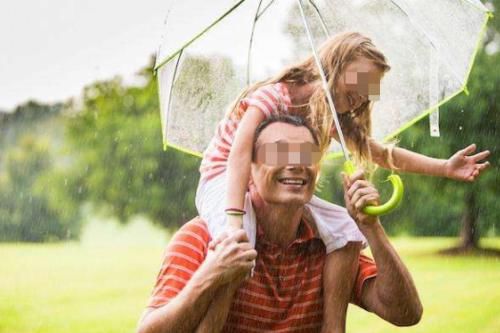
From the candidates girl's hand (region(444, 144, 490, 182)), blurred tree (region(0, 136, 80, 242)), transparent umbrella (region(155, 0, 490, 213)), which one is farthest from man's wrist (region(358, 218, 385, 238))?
blurred tree (region(0, 136, 80, 242))

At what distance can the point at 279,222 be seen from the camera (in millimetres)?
1791

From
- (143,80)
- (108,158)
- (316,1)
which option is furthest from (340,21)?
(108,158)

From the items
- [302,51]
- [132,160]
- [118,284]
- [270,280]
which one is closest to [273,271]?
[270,280]

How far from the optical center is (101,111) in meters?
9.37

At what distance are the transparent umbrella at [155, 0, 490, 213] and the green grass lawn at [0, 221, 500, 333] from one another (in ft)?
15.4

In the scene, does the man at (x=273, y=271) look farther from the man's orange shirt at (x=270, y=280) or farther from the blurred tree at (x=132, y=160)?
the blurred tree at (x=132, y=160)

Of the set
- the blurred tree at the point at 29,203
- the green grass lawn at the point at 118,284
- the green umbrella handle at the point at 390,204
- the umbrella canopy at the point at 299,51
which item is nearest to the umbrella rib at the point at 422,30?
the umbrella canopy at the point at 299,51

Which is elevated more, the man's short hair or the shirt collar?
the man's short hair

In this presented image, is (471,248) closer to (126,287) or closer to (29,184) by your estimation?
(126,287)

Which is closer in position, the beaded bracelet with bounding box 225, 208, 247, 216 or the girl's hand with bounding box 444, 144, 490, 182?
the beaded bracelet with bounding box 225, 208, 247, 216

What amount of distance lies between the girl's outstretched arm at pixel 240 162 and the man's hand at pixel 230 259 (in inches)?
2.8

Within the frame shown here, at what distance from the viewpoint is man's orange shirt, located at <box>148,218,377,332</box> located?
1723mm

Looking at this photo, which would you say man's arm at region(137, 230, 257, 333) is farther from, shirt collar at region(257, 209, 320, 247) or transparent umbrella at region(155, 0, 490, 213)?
transparent umbrella at region(155, 0, 490, 213)

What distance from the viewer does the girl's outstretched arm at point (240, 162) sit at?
1754 millimetres
